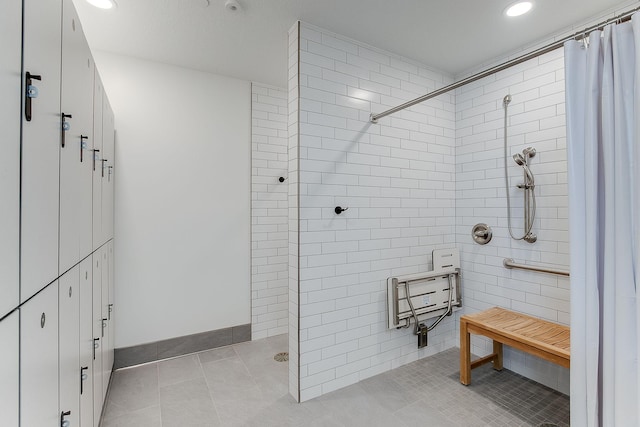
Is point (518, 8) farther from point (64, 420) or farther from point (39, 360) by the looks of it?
point (64, 420)

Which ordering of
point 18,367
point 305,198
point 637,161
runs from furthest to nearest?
point 305,198, point 637,161, point 18,367

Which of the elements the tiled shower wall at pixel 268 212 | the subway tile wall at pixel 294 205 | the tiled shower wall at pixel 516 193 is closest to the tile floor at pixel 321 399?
the subway tile wall at pixel 294 205

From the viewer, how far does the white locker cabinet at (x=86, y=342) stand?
1.38 metres

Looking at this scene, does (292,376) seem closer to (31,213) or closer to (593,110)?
(31,213)

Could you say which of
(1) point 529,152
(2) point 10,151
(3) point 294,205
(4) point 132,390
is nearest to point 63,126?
(2) point 10,151

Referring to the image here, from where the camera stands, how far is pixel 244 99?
3234 mm

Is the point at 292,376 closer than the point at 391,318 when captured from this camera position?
Yes

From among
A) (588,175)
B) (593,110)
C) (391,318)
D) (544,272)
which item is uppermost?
(593,110)

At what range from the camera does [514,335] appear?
2.11m

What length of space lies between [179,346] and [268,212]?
1.54 m

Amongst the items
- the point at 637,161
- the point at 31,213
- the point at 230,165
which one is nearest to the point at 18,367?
the point at 31,213

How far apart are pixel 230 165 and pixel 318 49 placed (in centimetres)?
145

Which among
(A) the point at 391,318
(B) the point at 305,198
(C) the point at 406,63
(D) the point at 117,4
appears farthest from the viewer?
(C) the point at 406,63

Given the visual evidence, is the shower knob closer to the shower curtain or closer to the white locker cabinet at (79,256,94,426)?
the shower curtain
